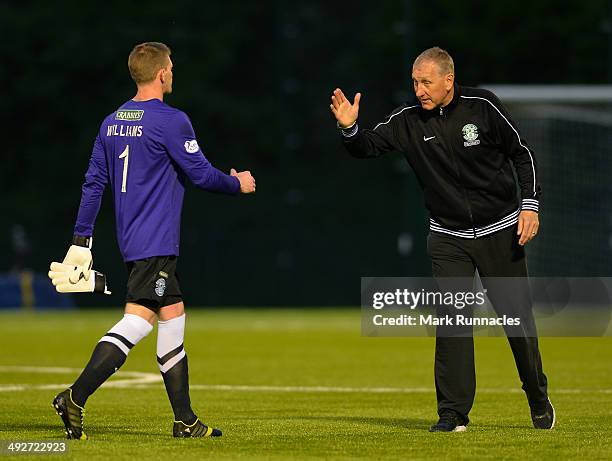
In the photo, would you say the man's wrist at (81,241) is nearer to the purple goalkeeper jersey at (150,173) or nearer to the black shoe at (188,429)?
the purple goalkeeper jersey at (150,173)

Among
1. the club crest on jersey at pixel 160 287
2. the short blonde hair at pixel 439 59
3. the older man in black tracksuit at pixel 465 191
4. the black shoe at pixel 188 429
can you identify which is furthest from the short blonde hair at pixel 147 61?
the black shoe at pixel 188 429

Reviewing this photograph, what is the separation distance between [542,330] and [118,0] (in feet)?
76.4

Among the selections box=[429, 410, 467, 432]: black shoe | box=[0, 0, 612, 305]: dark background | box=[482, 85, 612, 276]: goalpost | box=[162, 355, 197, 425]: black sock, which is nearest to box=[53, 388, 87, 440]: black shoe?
box=[162, 355, 197, 425]: black sock

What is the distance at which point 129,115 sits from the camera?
Answer: 872cm

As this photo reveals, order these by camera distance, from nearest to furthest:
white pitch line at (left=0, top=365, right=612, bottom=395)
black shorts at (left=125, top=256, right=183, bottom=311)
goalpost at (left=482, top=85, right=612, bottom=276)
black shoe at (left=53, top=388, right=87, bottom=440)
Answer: black shoe at (left=53, top=388, right=87, bottom=440)
black shorts at (left=125, top=256, right=183, bottom=311)
white pitch line at (left=0, top=365, right=612, bottom=395)
goalpost at (left=482, top=85, right=612, bottom=276)

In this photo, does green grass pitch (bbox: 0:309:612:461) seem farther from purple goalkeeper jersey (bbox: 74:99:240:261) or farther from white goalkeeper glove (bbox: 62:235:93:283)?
purple goalkeeper jersey (bbox: 74:99:240:261)

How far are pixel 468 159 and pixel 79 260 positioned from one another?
2446 millimetres

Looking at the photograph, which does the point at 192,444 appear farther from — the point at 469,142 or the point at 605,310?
the point at 605,310

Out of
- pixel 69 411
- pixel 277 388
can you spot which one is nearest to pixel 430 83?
pixel 69 411

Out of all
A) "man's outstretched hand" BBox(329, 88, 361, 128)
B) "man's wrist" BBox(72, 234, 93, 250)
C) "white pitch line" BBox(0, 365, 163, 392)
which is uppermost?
"man's outstretched hand" BBox(329, 88, 361, 128)

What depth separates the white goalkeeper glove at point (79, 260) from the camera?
8.72 metres

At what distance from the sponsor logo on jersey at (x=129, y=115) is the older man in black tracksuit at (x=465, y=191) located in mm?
1330

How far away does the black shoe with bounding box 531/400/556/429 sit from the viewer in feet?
31.2

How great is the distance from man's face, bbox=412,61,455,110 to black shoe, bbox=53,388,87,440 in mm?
2782
